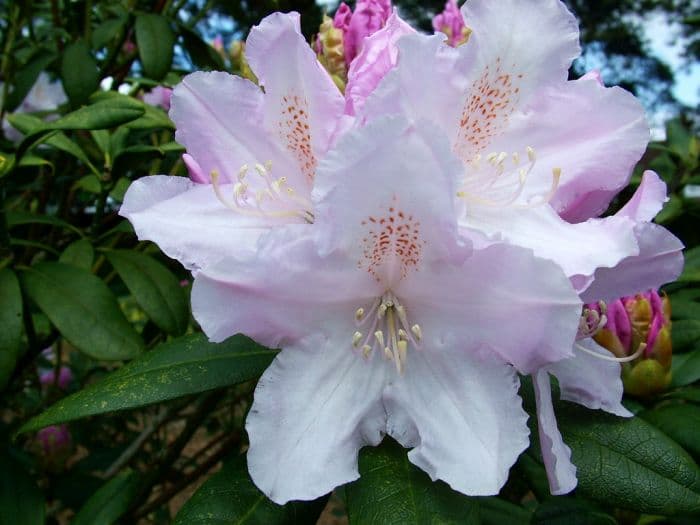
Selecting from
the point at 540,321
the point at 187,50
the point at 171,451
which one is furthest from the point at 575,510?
the point at 187,50

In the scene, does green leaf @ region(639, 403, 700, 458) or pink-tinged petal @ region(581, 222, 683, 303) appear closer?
pink-tinged petal @ region(581, 222, 683, 303)

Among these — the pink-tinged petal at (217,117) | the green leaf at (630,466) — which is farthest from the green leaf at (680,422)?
the pink-tinged petal at (217,117)

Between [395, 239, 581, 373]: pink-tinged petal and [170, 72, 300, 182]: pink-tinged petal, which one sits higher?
[170, 72, 300, 182]: pink-tinged petal

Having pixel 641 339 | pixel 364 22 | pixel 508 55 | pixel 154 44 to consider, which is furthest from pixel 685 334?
pixel 154 44

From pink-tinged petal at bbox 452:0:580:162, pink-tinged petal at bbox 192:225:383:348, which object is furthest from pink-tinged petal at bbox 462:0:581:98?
pink-tinged petal at bbox 192:225:383:348

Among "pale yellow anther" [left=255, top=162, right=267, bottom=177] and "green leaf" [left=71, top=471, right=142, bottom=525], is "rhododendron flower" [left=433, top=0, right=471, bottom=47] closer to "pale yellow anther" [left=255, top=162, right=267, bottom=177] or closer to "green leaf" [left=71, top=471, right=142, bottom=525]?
"pale yellow anther" [left=255, top=162, right=267, bottom=177]

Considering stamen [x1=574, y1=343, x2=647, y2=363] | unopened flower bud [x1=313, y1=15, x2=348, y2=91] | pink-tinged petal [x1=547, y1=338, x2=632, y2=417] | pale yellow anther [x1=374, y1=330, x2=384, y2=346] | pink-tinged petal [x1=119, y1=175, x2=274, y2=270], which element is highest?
unopened flower bud [x1=313, y1=15, x2=348, y2=91]
